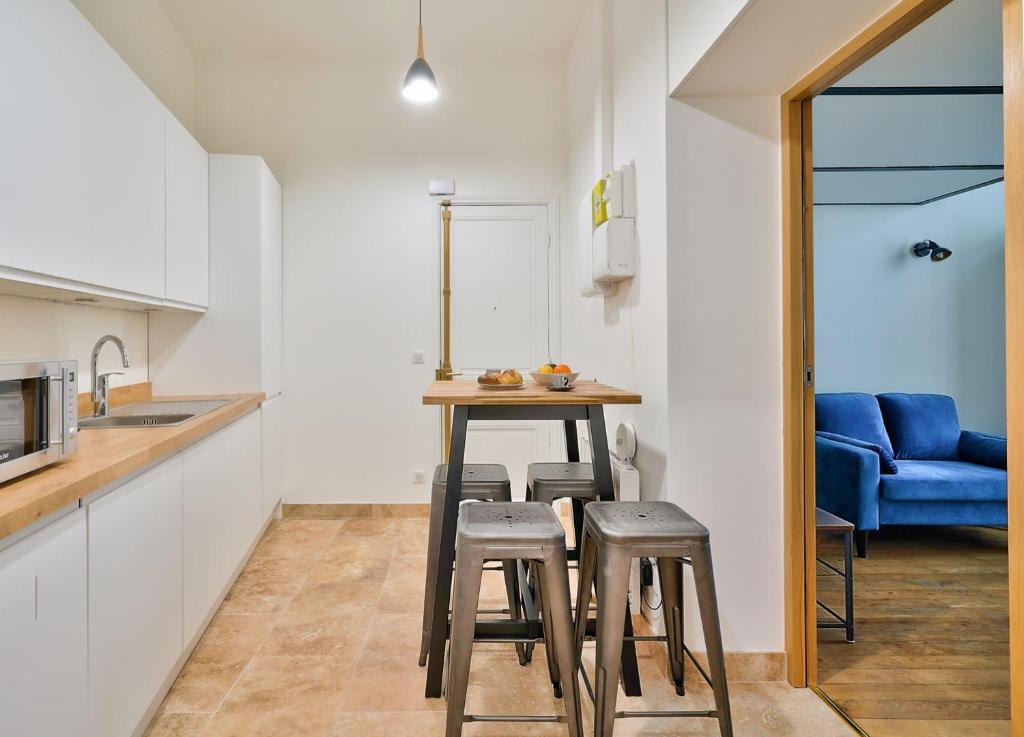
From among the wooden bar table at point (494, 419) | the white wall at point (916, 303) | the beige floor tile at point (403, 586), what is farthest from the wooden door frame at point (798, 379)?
the beige floor tile at point (403, 586)

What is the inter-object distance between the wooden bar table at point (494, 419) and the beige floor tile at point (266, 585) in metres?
1.12

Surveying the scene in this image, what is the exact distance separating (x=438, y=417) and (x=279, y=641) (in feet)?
6.17

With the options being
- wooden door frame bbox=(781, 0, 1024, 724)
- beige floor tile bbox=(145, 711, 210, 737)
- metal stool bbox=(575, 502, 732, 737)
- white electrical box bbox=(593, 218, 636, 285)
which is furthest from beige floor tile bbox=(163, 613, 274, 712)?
white electrical box bbox=(593, 218, 636, 285)

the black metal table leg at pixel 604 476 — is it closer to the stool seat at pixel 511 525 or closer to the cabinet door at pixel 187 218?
the stool seat at pixel 511 525

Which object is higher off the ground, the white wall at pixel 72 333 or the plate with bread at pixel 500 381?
the white wall at pixel 72 333

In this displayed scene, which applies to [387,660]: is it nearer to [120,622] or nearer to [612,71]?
[120,622]

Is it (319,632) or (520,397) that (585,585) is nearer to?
(520,397)

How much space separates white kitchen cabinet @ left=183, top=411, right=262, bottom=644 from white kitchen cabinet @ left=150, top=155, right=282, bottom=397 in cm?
38

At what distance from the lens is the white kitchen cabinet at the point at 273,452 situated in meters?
3.46

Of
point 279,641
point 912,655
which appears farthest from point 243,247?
point 912,655

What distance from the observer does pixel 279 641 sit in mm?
2361

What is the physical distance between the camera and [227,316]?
3379mm

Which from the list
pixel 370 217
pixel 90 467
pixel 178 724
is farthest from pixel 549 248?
pixel 178 724

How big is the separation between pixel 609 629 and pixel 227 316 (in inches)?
111
